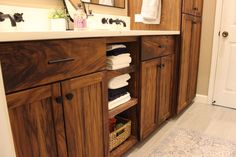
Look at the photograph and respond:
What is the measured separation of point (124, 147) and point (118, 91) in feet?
1.39

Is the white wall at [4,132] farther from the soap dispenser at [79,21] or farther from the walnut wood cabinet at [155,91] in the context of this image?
the walnut wood cabinet at [155,91]

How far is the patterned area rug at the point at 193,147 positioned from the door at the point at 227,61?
2.84 feet

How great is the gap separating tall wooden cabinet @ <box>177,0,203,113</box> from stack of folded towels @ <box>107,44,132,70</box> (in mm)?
804

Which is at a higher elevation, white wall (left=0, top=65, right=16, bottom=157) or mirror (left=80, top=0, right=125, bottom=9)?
mirror (left=80, top=0, right=125, bottom=9)

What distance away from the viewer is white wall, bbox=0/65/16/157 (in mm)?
656

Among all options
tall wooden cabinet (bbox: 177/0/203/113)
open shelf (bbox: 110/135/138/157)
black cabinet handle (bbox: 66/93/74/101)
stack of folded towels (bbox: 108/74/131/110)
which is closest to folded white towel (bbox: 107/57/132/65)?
stack of folded towels (bbox: 108/74/131/110)

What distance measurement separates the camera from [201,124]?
1988mm

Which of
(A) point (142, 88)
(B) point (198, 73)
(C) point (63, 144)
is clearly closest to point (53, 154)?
(C) point (63, 144)

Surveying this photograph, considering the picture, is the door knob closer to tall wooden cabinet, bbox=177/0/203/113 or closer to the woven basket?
tall wooden cabinet, bbox=177/0/203/113

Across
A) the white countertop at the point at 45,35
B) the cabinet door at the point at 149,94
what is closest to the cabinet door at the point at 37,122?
the white countertop at the point at 45,35

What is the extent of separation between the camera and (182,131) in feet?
6.05

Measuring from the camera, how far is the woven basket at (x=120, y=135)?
136 cm

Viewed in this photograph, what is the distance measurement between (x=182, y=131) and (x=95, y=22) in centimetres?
127

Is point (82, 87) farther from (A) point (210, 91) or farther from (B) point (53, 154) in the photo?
(A) point (210, 91)
